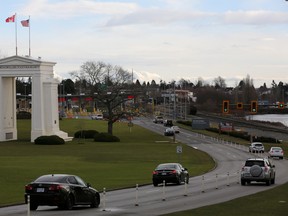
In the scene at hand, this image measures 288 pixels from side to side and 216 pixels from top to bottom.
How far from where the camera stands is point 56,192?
81.5 ft


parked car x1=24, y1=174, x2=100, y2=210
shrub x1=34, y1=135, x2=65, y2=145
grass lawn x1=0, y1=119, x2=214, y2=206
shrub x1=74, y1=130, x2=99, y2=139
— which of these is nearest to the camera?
parked car x1=24, y1=174, x2=100, y2=210

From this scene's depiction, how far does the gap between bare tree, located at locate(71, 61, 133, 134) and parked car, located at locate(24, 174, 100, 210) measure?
84908 millimetres

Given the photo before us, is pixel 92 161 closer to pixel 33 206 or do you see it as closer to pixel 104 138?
pixel 104 138

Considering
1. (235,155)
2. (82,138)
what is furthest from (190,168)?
(82,138)

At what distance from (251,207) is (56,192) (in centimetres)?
741

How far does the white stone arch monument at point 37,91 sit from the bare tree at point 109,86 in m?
16.7

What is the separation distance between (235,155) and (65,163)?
2623 cm

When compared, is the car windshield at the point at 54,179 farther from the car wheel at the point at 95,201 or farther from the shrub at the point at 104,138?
the shrub at the point at 104,138

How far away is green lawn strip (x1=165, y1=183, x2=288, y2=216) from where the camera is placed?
24.1 metres

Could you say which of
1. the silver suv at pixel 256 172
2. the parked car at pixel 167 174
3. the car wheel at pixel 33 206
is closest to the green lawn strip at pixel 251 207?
the car wheel at pixel 33 206

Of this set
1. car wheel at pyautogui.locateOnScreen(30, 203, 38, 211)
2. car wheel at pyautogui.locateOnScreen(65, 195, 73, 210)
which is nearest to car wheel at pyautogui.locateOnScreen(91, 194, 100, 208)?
car wheel at pyautogui.locateOnScreen(65, 195, 73, 210)

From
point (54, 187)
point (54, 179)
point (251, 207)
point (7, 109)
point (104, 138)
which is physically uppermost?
point (7, 109)

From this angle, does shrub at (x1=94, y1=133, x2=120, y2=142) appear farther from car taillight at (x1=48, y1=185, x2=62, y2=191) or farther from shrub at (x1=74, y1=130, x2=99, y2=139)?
car taillight at (x1=48, y1=185, x2=62, y2=191)

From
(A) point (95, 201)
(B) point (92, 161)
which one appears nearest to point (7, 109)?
(B) point (92, 161)
